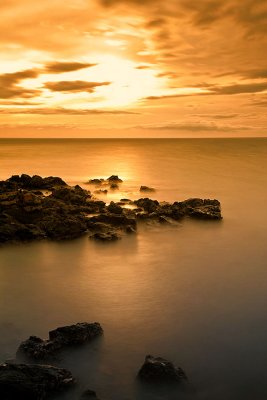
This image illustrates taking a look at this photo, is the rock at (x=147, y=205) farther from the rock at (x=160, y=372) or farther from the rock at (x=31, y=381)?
the rock at (x=31, y=381)

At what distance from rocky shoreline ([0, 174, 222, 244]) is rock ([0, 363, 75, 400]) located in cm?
1179

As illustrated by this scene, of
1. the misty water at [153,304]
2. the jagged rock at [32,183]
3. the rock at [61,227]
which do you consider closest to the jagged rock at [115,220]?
the misty water at [153,304]

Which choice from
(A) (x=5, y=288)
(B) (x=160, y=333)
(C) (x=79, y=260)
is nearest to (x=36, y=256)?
(C) (x=79, y=260)

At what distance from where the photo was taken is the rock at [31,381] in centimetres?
859

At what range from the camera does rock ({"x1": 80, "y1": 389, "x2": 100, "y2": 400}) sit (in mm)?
9094

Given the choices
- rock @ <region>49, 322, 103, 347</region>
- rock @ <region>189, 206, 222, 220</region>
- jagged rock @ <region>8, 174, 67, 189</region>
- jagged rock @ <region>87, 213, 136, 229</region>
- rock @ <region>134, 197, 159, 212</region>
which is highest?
jagged rock @ <region>8, 174, 67, 189</region>

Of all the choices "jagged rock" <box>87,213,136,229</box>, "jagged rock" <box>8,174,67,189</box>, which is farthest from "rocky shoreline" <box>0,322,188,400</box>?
"jagged rock" <box>8,174,67,189</box>

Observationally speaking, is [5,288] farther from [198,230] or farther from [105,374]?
[198,230]

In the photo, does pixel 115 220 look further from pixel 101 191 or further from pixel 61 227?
pixel 101 191

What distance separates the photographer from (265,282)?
1625cm

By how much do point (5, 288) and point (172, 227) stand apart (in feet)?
37.6

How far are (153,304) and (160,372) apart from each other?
14.8ft

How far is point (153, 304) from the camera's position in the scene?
47.0 feet

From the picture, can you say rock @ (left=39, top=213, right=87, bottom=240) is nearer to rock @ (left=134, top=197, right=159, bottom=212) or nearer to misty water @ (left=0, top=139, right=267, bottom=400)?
misty water @ (left=0, top=139, right=267, bottom=400)
